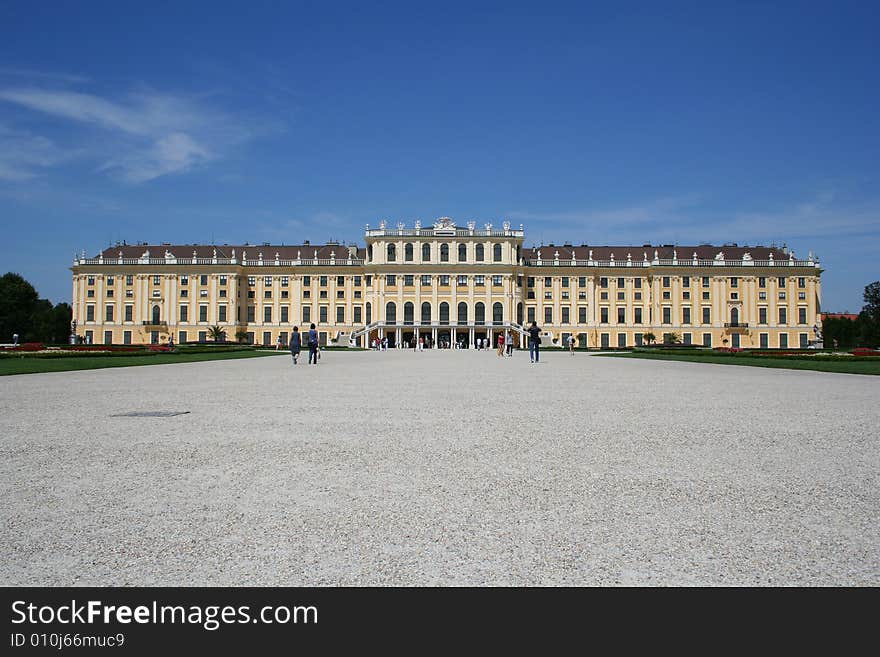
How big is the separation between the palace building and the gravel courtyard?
6993 cm

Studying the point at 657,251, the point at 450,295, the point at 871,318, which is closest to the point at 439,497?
the point at 450,295

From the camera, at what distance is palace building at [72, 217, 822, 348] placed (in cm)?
7994

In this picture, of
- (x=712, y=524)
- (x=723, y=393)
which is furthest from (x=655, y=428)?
(x=723, y=393)

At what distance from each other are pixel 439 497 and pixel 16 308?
3425 inches

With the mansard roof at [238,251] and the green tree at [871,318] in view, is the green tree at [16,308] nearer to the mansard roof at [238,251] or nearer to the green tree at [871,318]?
the mansard roof at [238,251]

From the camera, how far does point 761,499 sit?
4.77 metres

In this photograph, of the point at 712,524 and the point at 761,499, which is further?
the point at 761,499

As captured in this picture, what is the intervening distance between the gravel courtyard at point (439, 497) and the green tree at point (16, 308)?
77.2m

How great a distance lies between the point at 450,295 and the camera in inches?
3196

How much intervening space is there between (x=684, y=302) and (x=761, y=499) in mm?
81191

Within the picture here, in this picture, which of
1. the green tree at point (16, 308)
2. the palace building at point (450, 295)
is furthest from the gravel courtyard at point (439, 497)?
the green tree at point (16, 308)

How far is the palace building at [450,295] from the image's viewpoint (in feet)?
262

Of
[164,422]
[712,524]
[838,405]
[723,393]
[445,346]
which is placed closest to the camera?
[712,524]
